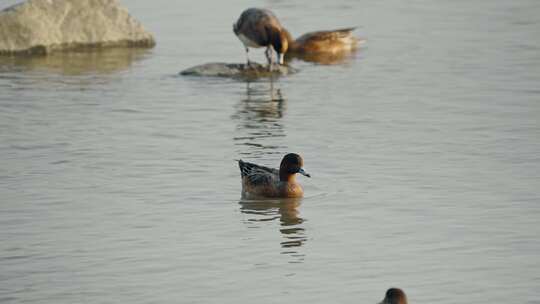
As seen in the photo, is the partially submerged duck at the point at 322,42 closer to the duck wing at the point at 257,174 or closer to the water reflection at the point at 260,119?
the water reflection at the point at 260,119

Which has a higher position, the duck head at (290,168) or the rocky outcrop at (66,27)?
the rocky outcrop at (66,27)

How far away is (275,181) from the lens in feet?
45.4

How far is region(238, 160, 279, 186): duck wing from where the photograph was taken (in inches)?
539

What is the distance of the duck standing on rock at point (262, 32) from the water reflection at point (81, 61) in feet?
7.94

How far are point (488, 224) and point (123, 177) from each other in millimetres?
4686

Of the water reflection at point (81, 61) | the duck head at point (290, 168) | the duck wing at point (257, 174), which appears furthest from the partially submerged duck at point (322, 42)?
the duck head at point (290, 168)

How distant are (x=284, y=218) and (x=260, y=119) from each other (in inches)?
229

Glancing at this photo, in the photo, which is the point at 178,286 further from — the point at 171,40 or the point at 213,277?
the point at 171,40

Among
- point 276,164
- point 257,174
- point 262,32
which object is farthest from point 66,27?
point 257,174

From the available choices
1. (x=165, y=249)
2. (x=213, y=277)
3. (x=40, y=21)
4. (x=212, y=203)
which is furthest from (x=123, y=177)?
Result: (x=40, y=21)

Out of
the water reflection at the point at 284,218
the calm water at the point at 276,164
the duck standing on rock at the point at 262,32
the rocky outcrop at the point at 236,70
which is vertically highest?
the duck standing on rock at the point at 262,32

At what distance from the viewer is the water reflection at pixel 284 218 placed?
11461mm

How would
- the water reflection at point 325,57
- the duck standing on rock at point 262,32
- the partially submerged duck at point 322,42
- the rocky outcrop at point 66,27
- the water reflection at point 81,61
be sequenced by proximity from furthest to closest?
the partially submerged duck at point 322,42 < the water reflection at point 325,57 < the rocky outcrop at point 66,27 < the water reflection at point 81,61 < the duck standing on rock at point 262,32

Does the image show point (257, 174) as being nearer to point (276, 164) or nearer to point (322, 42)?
point (276, 164)
